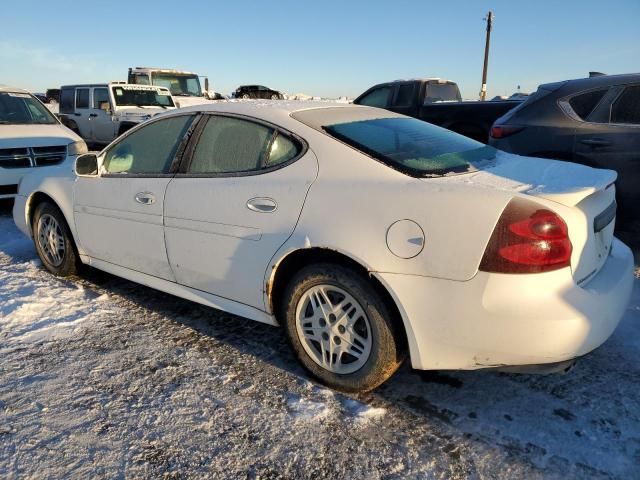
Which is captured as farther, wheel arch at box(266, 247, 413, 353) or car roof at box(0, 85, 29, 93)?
car roof at box(0, 85, 29, 93)

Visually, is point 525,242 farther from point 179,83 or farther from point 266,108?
point 179,83

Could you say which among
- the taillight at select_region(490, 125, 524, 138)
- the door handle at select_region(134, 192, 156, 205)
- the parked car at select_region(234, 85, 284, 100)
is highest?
the parked car at select_region(234, 85, 284, 100)

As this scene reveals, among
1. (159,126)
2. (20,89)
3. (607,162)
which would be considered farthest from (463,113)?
(20,89)

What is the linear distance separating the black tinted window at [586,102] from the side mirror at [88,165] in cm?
425

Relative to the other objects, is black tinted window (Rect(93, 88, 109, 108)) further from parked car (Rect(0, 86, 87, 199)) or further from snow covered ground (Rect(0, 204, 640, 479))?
snow covered ground (Rect(0, 204, 640, 479))

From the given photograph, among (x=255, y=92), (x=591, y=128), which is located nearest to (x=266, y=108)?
(x=591, y=128)

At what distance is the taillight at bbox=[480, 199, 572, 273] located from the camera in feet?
7.04

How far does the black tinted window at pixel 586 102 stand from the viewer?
482 cm

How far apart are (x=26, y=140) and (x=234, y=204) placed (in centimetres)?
564

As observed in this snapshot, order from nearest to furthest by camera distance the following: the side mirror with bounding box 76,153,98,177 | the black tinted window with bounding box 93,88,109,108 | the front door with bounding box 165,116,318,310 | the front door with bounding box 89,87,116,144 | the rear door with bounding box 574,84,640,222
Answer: the front door with bounding box 165,116,318,310
the side mirror with bounding box 76,153,98,177
the rear door with bounding box 574,84,640,222
the front door with bounding box 89,87,116,144
the black tinted window with bounding box 93,88,109,108

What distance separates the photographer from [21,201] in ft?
15.0

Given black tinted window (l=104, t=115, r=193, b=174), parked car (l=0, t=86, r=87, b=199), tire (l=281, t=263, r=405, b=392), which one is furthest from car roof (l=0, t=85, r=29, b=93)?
tire (l=281, t=263, r=405, b=392)

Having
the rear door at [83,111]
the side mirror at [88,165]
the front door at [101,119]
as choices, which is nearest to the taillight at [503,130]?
the side mirror at [88,165]

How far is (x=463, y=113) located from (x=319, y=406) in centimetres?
766
